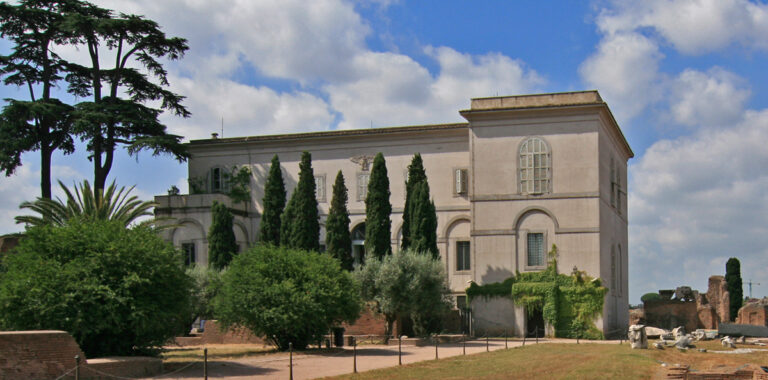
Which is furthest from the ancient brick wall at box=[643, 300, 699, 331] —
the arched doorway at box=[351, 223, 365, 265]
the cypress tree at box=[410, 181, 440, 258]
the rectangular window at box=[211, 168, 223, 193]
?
the rectangular window at box=[211, 168, 223, 193]

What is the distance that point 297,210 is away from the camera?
44.0 meters

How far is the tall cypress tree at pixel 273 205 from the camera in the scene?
149ft

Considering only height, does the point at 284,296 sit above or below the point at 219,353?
above

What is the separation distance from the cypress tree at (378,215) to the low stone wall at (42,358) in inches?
859

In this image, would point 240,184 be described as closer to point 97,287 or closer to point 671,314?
point 671,314

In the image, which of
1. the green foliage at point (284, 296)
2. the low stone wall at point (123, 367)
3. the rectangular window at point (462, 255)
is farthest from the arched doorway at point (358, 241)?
the low stone wall at point (123, 367)

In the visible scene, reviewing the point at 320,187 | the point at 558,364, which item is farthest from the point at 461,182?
the point at 558,364

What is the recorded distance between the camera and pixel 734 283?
6134 cm

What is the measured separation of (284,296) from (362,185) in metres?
19.9

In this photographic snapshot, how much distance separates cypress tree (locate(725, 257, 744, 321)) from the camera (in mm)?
60491

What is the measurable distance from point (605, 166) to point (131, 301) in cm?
2753

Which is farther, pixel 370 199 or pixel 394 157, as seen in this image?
pixel 394 157

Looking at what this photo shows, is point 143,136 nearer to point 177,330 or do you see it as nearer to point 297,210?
point 297,210

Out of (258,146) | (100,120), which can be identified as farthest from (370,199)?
(100,120)
